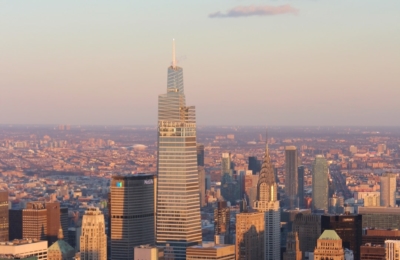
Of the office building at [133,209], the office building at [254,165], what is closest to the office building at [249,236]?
the office building at [133,209]

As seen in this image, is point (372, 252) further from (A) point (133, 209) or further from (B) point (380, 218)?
(B) point (380, 218)

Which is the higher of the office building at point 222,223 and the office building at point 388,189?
the office building at point 388,189

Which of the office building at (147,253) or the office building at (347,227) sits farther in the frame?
the office building at (347,227)

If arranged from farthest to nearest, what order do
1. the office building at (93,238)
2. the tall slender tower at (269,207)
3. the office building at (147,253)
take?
the tall slender tower at (269,207) < the office building at (93,238) < the office building at (147,253)

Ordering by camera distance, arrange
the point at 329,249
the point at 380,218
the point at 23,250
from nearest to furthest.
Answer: the point at 23,250 < the point at 329,249 < the point at 380,218

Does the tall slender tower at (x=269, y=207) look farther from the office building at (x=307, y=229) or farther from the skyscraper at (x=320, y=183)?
the skyscraper at (x=320, y=183)

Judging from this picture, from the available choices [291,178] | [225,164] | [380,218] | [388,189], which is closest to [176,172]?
[380,218]

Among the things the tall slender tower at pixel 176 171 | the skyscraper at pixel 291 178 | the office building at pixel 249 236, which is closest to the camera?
the office building at pixel 249 236

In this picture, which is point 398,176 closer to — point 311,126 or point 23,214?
point 311,126
